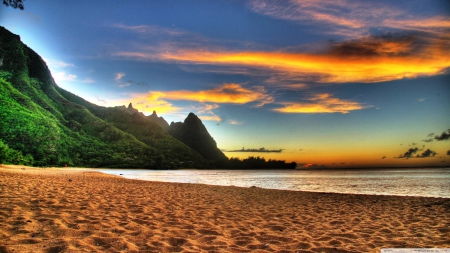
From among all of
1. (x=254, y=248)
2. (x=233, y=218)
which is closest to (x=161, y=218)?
(x=233, y=218)

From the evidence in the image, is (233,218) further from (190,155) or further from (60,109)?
(190,155)

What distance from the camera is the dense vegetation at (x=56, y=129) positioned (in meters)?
46.8

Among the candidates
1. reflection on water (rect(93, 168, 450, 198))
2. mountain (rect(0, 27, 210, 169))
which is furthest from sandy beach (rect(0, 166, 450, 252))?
mountain (rect(0, 27, 210, 169))

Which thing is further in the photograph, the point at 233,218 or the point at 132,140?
the point at 132,140

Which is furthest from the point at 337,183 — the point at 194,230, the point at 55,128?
the point at 55,128

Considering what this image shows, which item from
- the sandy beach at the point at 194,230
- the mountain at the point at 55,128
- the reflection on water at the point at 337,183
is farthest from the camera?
the mountain at the point at 55,128

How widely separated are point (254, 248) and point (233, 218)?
278 cm

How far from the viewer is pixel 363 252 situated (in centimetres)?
437

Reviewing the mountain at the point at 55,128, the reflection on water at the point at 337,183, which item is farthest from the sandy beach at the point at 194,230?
the mountain at the point at 55,128

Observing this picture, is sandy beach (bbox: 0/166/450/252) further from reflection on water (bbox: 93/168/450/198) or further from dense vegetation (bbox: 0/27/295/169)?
dense vegetation (bbox: 0/27/295/169)

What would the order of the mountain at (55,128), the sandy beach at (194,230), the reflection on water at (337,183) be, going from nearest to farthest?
the sandy beach at (194,230), the reflection on water at (337,183), the mountain at (55,128)

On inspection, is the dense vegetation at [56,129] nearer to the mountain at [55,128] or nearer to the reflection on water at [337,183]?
the mountain at [55,128]

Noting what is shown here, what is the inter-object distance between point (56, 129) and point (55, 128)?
45cm

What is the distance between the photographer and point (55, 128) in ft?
195
